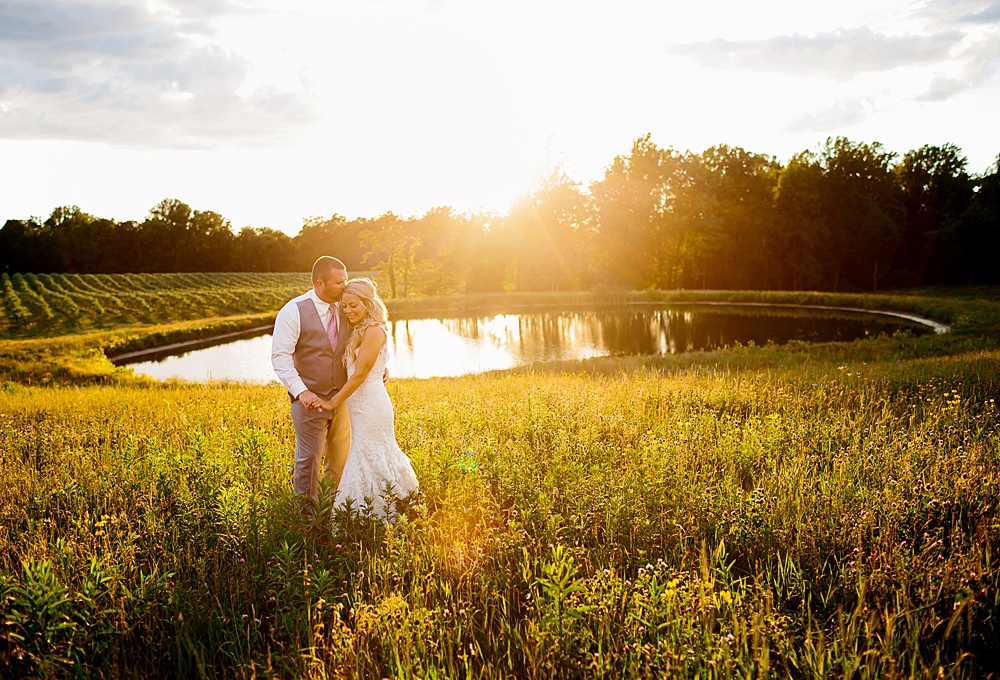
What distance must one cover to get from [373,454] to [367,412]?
0.34 metres

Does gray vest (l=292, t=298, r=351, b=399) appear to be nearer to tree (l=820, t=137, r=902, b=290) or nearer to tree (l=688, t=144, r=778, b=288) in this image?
tree (l=688, t=144, r=778, b=288)

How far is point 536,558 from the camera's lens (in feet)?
10.8

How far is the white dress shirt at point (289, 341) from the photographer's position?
469 centimetres

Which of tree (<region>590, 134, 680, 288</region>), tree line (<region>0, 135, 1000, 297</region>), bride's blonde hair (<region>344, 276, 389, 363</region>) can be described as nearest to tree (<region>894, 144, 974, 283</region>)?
tree line (<region>0, 135, 1000, 297</region>)

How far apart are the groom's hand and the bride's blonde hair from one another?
0.41m

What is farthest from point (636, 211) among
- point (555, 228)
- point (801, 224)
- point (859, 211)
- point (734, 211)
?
point (859, 211)

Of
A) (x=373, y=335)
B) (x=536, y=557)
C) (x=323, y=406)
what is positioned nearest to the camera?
(x=536, y=557)

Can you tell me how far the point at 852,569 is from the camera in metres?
3.15

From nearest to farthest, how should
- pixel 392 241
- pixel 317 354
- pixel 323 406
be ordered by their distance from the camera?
pixel 323 406 → pixel 317 354 → pixel 392 241

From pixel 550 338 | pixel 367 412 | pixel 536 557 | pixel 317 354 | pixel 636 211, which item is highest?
pixel 636 211

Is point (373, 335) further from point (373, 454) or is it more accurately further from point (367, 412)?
point (373, 454)

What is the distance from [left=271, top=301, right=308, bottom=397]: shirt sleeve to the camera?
15.4 feet

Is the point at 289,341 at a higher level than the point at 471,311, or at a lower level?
lower

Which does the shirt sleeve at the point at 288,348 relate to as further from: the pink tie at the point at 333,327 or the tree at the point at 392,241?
the tree at the point at 392,241
